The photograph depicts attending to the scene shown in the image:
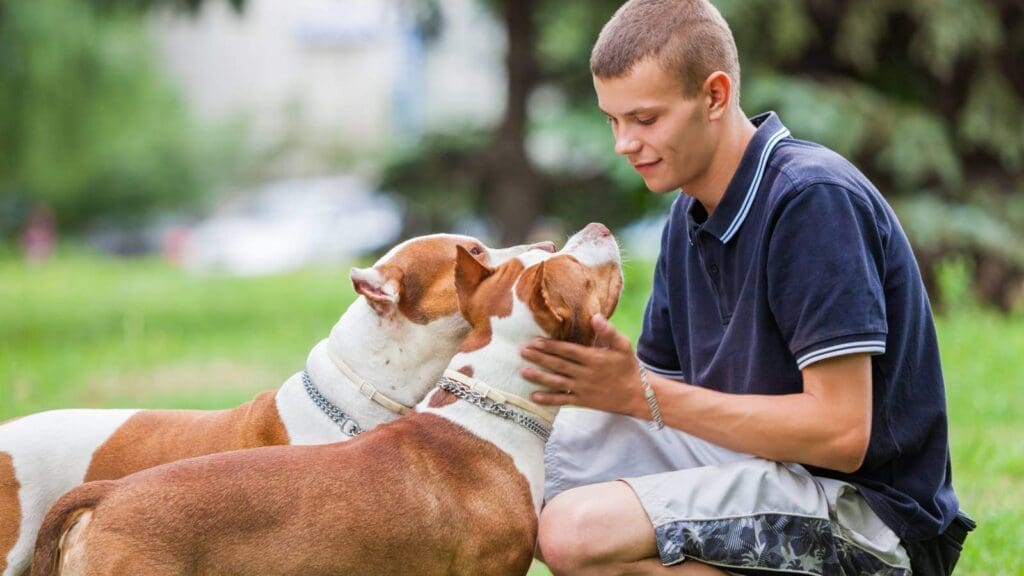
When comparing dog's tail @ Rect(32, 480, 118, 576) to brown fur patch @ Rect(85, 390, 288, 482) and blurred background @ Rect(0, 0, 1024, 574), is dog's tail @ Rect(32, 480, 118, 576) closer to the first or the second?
brown fur patch @ Rect(85, 390, 288, 482)

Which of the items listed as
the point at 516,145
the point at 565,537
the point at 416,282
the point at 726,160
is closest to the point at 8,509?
the point at 416,282

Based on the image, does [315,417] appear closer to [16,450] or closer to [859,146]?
[16,450]

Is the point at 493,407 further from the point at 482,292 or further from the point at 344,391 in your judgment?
the point at 344,391

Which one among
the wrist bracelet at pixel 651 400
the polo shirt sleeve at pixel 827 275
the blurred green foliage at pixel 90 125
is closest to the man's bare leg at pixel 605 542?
the wrist bracelet at pixel 651 400

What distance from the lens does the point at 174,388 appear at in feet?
28.2

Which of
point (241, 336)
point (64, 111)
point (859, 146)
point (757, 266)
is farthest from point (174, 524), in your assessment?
point (64, 111)

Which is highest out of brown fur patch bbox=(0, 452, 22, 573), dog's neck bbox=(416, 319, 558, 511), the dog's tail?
dog's neck bbox=(416, 319, 558, 511)

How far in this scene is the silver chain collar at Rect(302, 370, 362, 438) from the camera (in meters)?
4.21

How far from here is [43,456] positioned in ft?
13.4

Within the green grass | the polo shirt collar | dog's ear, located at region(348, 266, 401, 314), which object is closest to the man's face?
the polo shirt collar

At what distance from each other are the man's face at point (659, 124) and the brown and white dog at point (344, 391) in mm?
591

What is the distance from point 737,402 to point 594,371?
0.43 m

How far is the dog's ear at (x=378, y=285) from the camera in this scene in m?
4.22

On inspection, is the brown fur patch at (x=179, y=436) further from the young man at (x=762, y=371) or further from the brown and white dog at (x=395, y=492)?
the young man at (x=762, y=371)
